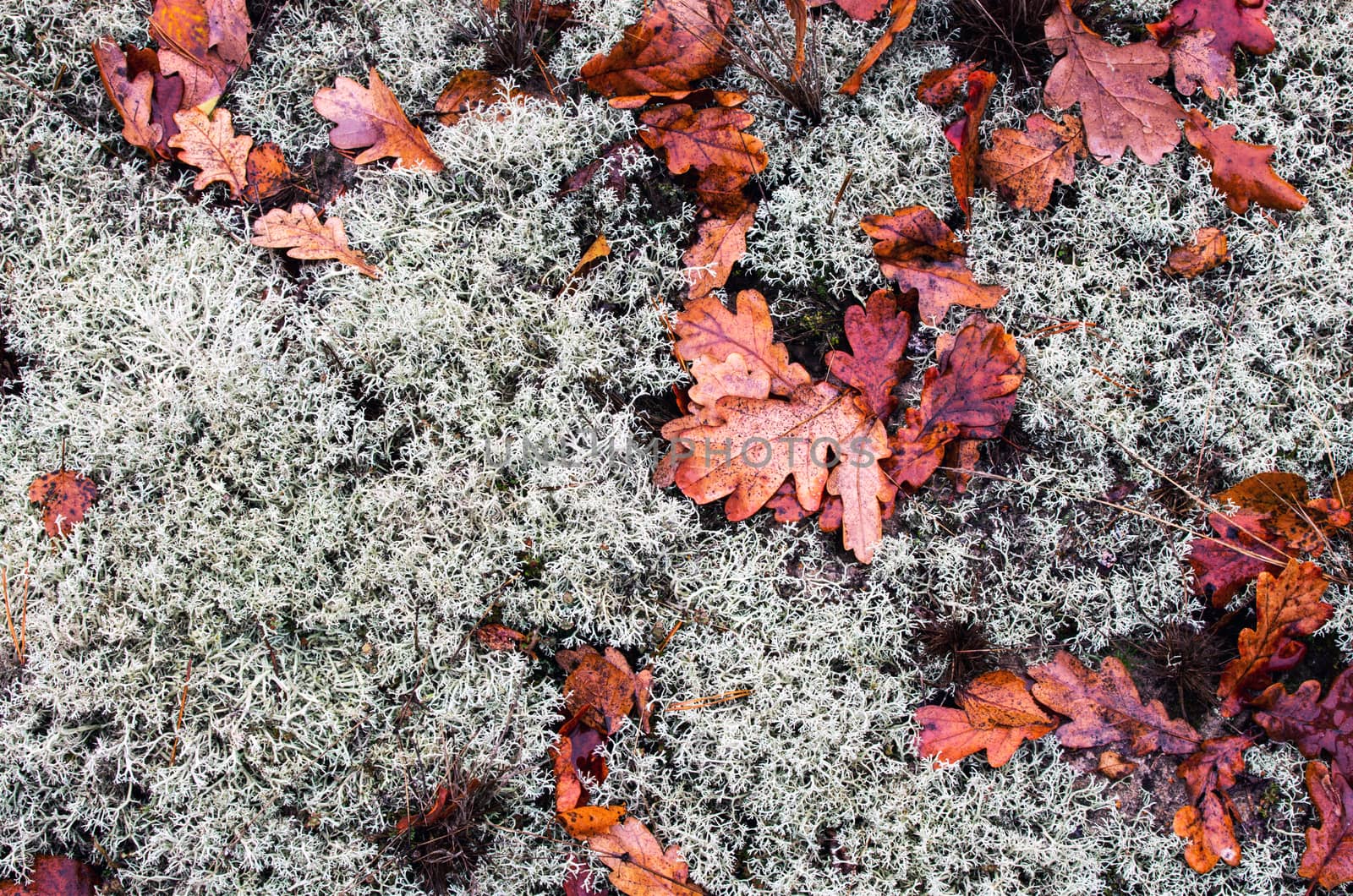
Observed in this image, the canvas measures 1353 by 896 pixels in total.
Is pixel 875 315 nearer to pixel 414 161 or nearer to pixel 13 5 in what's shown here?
pixel 414 161

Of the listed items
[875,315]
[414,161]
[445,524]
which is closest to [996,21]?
[875,315]

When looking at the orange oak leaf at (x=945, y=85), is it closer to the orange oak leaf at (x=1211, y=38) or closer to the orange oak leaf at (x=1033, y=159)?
the orange oak leaf at (x=1033, y=159)

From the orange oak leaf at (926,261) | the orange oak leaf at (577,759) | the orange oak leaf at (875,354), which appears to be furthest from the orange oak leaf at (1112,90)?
the orange oak leaf at (577,759)

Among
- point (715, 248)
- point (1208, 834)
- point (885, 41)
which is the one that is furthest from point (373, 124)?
point (1208, 834)

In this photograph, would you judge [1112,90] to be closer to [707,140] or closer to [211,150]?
[707,140]

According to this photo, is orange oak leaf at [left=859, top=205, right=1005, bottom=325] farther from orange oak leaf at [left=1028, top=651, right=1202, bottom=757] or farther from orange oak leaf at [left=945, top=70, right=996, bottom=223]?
orange oak leaf at [left=1028, top=651, right=1202, bottom=757]

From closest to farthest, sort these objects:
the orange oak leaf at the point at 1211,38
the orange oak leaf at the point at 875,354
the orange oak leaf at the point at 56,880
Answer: the orange oak leaf at the point at 56,880 < the orange oak leaf at the point at 875,354 < the orange oak leaf at the point at 1211,38
